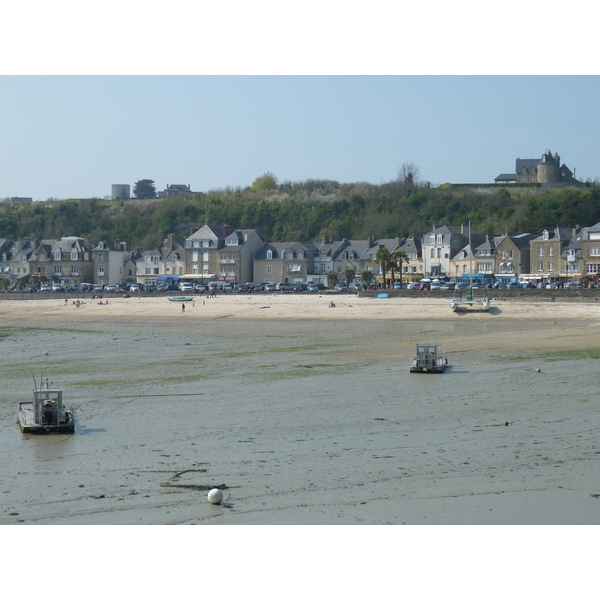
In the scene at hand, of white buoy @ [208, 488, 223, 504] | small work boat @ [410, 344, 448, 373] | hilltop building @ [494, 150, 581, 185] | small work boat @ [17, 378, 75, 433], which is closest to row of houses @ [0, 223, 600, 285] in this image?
hilltop building @ [494, 150, 581, 185]

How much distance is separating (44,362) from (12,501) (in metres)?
14.7

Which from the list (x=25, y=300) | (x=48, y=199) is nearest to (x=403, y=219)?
(x=25, y=300)

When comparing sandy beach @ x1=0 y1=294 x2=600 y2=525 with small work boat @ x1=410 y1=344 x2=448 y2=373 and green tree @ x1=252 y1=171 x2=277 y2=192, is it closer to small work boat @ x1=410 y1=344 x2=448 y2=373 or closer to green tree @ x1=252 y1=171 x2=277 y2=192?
small work boat @ x1=410 y1=344 x2=448 y2=373

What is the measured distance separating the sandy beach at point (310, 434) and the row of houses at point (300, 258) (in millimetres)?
34180

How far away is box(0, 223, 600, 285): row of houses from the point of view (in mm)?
62312

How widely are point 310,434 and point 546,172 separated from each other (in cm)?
8645

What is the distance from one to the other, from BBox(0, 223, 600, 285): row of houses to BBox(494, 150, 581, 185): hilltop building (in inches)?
1019

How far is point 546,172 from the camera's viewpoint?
308ft

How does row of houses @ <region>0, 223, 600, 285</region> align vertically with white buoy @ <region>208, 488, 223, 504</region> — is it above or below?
above

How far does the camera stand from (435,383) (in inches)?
730

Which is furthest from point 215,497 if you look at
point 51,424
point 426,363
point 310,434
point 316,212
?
point 316,212

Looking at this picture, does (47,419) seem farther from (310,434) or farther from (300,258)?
(300,258)

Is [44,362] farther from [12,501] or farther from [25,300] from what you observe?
[25,300]

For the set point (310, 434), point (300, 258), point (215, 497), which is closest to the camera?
point (215, 497)
